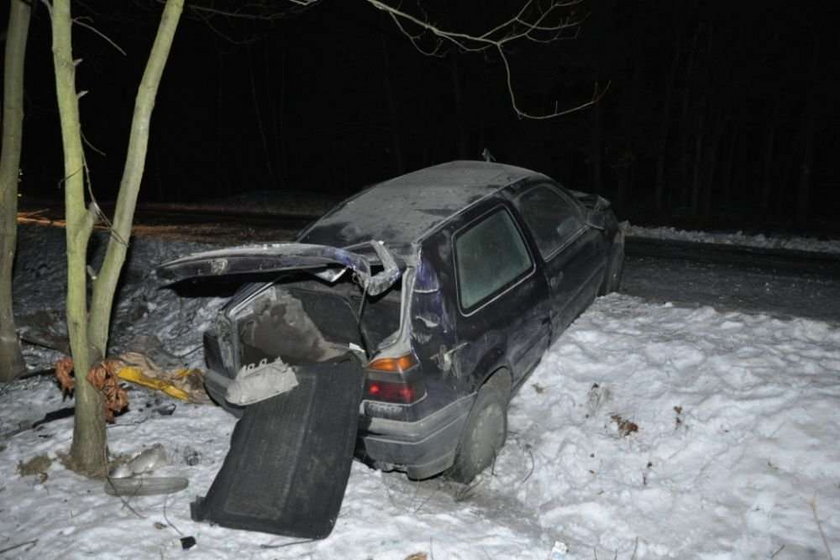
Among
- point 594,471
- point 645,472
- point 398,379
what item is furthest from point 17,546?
point 645,472

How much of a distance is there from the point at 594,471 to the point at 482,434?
883mm

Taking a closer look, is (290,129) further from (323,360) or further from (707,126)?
(323,360)

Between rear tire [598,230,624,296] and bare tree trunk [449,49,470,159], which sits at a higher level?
bare tree trunk [449,49,470,159]

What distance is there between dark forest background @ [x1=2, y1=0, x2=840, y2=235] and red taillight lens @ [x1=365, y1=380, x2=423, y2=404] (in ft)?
19.1

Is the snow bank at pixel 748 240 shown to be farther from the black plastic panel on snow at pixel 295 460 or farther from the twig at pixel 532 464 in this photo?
the black plastic panel on snow at pixel 295 460

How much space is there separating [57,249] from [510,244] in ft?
33.0

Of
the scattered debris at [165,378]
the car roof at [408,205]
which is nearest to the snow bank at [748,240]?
the car roof at [408,205]

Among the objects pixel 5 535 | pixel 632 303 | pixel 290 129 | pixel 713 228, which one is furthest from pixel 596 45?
pixel 290 129

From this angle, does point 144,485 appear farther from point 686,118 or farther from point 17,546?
point 686,118

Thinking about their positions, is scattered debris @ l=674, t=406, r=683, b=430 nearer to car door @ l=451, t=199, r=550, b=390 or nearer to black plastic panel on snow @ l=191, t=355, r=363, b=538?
car door @ l=451, t=199, r=550, b=390

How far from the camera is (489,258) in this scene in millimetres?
4633

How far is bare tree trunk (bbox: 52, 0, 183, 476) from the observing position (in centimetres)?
367

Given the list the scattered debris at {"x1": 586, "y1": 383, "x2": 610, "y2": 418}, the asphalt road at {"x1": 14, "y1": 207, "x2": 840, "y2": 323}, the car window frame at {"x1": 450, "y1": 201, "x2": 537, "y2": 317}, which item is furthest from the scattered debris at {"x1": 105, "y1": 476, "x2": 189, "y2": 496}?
the asphalt road at {"x1": 14, "y1": 207, "x2": 840, "y2": 323}

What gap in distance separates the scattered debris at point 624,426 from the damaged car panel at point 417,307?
2.65ft
